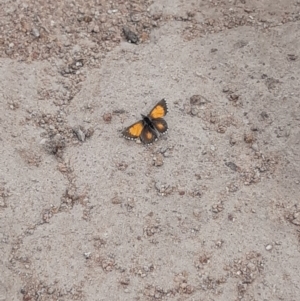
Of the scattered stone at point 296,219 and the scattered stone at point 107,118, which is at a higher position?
the scattered stone at point 296,219

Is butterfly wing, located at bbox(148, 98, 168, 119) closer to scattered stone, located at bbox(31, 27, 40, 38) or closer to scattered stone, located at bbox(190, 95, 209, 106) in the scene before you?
scattered stone, located at bbox(190, 95, 209, 106)

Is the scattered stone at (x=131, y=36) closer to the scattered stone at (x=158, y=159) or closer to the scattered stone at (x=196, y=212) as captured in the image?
the scattered stone at (x=158, y=159)

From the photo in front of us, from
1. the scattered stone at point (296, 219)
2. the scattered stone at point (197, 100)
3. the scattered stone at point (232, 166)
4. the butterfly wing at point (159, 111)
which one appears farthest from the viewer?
the scattered stone at point (197, 100)

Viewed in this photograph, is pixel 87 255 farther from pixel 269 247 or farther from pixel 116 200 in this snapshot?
pixel 269 247

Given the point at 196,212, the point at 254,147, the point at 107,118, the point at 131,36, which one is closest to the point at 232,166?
the point at 254,147

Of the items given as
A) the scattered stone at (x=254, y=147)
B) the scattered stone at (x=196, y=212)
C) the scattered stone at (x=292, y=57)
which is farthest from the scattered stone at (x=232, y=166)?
the scattered stone at (x=292, y=57)

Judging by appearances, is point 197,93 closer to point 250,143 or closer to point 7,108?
point 250,143

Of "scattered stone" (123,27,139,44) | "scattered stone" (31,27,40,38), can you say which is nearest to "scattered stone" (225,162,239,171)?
"scattered stone" (123,27,139,44)
